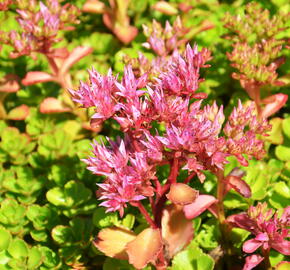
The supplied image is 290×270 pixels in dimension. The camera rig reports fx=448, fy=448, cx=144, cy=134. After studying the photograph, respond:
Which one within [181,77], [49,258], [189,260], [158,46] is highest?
[181,77]

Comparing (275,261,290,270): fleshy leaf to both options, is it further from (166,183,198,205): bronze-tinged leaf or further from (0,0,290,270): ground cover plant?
(166,183,198,205): bronze-tinged leaf

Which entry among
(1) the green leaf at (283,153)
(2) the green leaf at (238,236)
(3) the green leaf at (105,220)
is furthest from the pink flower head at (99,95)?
(1) the green leaf at (283,153)

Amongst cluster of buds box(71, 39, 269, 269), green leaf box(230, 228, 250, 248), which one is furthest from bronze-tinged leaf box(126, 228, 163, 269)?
green leaf box(230, 228, 250, 248)

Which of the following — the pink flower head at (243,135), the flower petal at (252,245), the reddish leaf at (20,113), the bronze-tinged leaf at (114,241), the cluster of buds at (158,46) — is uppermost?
the cluster of buds at (158,46)

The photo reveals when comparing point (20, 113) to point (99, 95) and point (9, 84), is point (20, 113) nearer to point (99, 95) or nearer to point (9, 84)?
point (9, 84)

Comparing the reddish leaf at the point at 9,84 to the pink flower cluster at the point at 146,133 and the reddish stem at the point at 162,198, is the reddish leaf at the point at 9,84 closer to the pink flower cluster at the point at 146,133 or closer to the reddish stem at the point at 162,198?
the pink flower cluster at the point at 146,133

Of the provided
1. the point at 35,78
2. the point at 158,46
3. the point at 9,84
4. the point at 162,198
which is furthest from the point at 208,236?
the point at 9,84
